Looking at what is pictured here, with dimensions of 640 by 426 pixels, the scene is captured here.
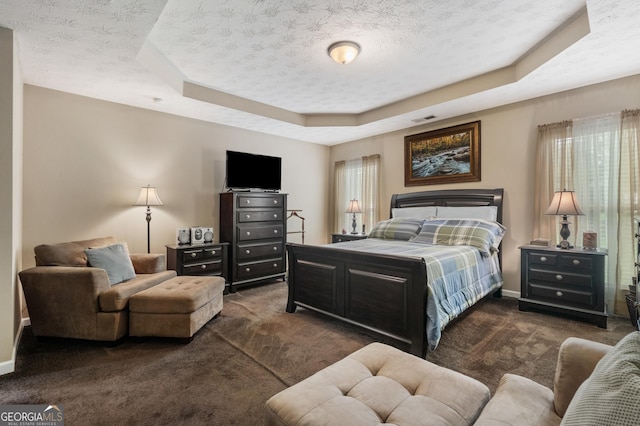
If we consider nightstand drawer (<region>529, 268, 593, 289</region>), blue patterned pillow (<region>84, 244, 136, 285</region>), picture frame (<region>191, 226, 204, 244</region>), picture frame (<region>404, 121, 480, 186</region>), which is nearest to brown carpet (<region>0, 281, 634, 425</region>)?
nightstand drawer (<region>529, 268, 593, 289</region>)

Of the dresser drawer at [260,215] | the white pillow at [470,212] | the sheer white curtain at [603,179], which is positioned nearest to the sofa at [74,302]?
the dresser drawer at [260,215]

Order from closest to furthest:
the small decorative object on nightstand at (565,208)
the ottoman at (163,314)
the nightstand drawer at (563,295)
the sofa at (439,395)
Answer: the sofa at (439,395)
the ottoman at (163,314)
the nightstand drawer at (563,295)
the small decorative object on nightstand at (565,208)

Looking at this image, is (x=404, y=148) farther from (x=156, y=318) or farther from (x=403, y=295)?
(x=156, y=318)

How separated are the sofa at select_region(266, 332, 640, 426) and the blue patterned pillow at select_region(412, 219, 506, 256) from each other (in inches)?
89.8

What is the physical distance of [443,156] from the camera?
14.6 ft

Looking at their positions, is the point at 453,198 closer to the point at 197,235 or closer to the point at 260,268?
the point at 260,268

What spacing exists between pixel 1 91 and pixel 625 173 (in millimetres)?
5642

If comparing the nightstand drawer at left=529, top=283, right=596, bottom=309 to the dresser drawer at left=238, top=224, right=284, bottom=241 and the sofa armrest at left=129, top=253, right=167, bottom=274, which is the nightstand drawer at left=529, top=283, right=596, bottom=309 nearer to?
the dresser drawer at left=238, top=224, right=284, bottom=241

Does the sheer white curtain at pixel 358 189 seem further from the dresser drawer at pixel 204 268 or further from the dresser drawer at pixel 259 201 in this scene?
the dresser drawer at pixel 204 268

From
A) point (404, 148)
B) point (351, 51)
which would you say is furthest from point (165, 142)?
point (404, 148)

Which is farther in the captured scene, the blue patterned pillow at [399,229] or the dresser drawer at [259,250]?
the dresser drawer at [259,250]

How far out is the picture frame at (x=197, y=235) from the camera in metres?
4.05

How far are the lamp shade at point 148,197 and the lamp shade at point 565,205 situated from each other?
15.1 ft

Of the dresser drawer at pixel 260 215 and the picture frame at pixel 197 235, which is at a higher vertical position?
the dresser drawer at pixel 260 215
